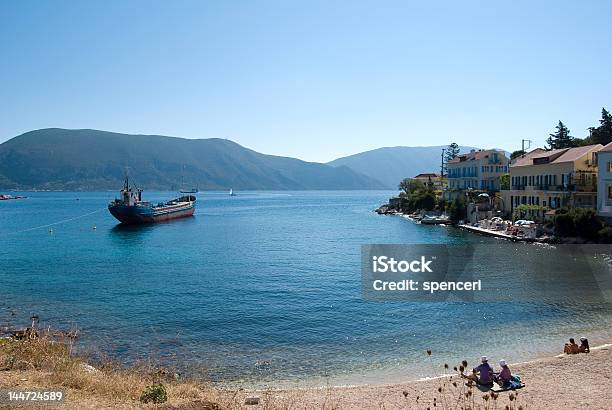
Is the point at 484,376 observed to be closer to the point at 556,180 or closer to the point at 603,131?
the point at 556,180

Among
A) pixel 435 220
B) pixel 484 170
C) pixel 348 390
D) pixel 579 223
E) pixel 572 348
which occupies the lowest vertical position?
pixel 348 390

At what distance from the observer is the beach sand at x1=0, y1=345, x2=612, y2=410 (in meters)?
10.1

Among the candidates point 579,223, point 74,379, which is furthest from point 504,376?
point 579,223

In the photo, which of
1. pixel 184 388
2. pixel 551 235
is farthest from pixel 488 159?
pixel 184 388

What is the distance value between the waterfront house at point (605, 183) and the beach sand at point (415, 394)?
31988mm

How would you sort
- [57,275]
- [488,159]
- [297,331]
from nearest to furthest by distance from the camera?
[297,331] → [57,275] → [488,159]

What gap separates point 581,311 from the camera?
2228 centimetres

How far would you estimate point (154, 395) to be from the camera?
9961 mm

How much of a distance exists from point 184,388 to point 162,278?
22.2m

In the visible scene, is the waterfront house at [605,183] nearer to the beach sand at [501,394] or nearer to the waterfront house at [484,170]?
the waterfront house at [484,170]

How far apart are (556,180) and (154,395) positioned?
51061 millimetres

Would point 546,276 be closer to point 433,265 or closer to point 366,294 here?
point 433,265

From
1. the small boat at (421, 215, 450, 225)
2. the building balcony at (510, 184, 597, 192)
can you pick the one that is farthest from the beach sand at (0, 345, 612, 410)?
the small boat at (421, 215, 450, 225)

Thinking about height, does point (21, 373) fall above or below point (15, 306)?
above
